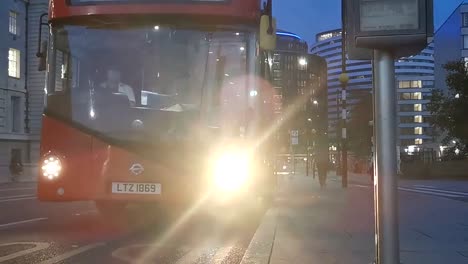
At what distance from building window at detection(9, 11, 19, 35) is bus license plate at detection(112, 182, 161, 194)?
42.6 m

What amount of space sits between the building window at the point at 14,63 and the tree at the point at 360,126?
29354 mm

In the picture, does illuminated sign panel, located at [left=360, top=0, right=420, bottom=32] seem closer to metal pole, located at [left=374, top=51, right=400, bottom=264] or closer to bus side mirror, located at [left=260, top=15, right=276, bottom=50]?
metal pole, located at [left=374, top=51, right=400, bottom=264]

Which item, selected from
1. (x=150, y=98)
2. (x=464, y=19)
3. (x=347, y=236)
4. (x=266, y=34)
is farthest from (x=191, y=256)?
(x=464, y=19)

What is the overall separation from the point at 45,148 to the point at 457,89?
106 feet

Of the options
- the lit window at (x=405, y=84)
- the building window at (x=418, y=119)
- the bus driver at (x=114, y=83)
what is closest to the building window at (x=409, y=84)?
the lit window at (x=405, y=84)

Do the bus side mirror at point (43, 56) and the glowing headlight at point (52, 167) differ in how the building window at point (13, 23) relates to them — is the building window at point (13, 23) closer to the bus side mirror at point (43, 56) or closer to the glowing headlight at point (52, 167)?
the bus side mirror at point (43, 56)

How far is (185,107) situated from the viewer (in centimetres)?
895

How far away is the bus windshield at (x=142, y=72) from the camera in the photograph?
8945 mm

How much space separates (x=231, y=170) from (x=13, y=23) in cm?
4396

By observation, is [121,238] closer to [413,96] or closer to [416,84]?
[416,84]

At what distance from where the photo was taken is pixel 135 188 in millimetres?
8656

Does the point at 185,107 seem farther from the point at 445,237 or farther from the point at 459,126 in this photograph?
the point at 459,126

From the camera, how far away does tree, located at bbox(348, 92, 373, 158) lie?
159 ft

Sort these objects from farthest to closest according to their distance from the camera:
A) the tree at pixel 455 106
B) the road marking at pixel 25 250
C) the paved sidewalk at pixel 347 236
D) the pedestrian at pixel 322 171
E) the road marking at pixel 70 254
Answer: the tree at pixel 455 106, the pedestrian at pixel 322 171, the road marking at pixel 25 250, the road marking at pixel 70 254, the paved sidewalk at pixel 347 236
